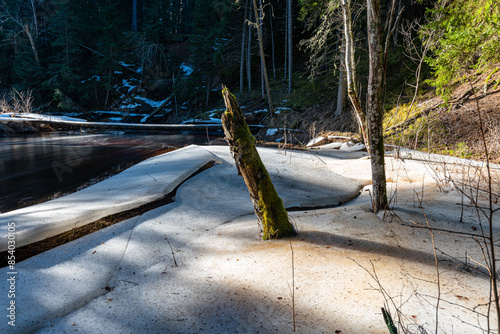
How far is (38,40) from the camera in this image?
28.8 metres

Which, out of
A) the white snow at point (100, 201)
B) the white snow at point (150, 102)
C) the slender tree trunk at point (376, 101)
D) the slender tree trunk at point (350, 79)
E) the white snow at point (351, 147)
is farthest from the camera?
the white snow at point (150, 102)

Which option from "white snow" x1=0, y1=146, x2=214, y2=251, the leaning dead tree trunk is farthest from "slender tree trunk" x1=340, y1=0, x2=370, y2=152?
"white snow" x1=0, y1=146, x2=214, y2=251

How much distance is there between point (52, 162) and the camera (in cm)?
923

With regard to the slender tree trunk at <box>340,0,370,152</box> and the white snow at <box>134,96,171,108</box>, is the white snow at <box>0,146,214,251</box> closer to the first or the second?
the slender tree trunk at <box>340,0,370,152</box>

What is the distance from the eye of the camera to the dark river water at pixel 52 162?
626 centimetres

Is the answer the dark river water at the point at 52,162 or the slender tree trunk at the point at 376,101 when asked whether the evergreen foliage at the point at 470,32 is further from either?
the dark river water at the point at 52,162

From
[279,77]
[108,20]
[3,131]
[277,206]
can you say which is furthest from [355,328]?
[108,20]

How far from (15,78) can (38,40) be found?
4795 millimetres

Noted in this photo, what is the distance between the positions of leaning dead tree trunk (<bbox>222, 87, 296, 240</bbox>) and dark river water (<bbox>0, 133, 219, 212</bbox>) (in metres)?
5.09

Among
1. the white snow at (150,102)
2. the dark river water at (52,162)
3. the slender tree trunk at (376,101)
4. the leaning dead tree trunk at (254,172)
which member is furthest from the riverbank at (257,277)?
the white snow at (150,102)

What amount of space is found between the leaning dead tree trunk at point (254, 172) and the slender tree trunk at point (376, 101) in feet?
4.21

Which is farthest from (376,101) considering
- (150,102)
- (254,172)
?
(150,102)

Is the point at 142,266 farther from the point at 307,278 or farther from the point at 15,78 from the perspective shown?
the point at 15,78

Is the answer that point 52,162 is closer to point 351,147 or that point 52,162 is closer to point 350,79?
point 350,79
